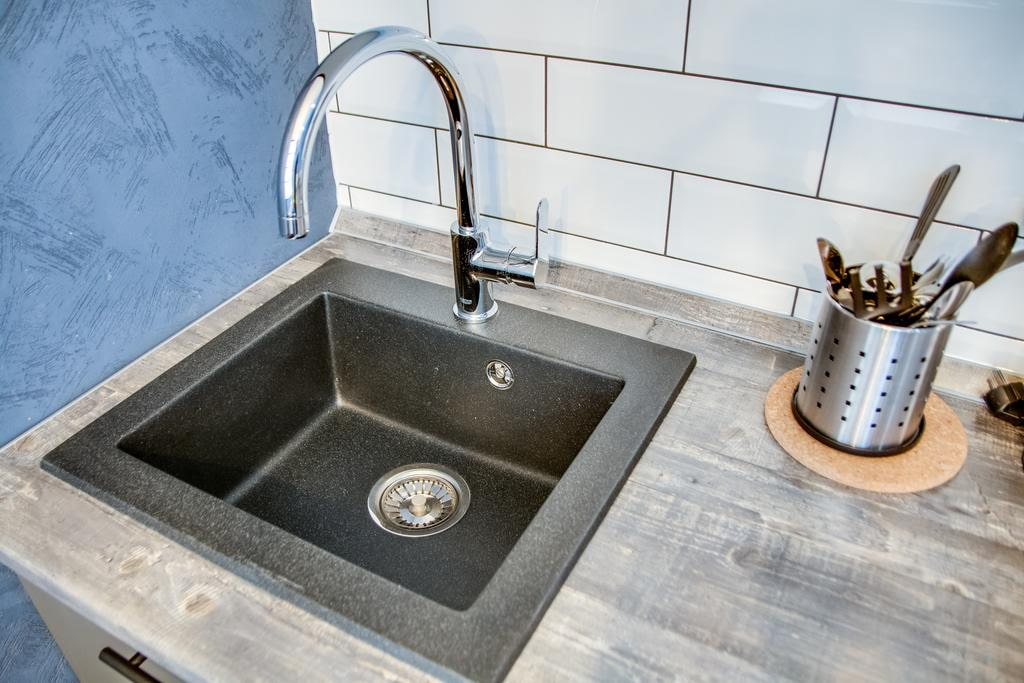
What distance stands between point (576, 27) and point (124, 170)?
1.73 ft

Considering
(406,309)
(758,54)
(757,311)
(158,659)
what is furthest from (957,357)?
(158,659)

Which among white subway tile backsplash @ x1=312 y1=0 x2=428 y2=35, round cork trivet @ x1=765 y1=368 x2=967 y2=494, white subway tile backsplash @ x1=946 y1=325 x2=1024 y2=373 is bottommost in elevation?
round cork trivet @ x1=765 y1=368 x2=967 y2=494

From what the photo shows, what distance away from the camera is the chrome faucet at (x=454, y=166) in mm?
646

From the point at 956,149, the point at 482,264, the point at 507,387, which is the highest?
the point at 956,149

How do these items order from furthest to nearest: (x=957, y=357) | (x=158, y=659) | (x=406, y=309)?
(x=406, y=309), (x=957, y=357), (x=158, y=659)

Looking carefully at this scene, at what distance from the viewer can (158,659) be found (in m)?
0.60

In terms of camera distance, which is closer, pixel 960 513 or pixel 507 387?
pixel 960 513

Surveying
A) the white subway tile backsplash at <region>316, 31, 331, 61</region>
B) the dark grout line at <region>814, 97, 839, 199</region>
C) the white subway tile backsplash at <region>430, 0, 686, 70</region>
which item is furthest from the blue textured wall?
the dark grout line at <region>814, 97, 839, 199</region>

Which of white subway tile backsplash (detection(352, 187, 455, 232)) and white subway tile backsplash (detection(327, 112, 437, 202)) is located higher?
white subway tile backsplash (detection(327, 112, 437, 202))

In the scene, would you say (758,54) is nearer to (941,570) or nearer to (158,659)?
(941,570)

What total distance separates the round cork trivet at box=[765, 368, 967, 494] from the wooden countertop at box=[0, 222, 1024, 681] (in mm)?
11

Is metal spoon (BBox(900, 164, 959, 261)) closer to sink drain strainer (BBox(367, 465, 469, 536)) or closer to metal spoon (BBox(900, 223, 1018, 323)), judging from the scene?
metal spoon (BBox(900, 223, 1018, 323))

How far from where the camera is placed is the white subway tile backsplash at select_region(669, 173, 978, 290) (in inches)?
31.9

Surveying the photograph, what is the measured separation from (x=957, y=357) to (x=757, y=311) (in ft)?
0.72
